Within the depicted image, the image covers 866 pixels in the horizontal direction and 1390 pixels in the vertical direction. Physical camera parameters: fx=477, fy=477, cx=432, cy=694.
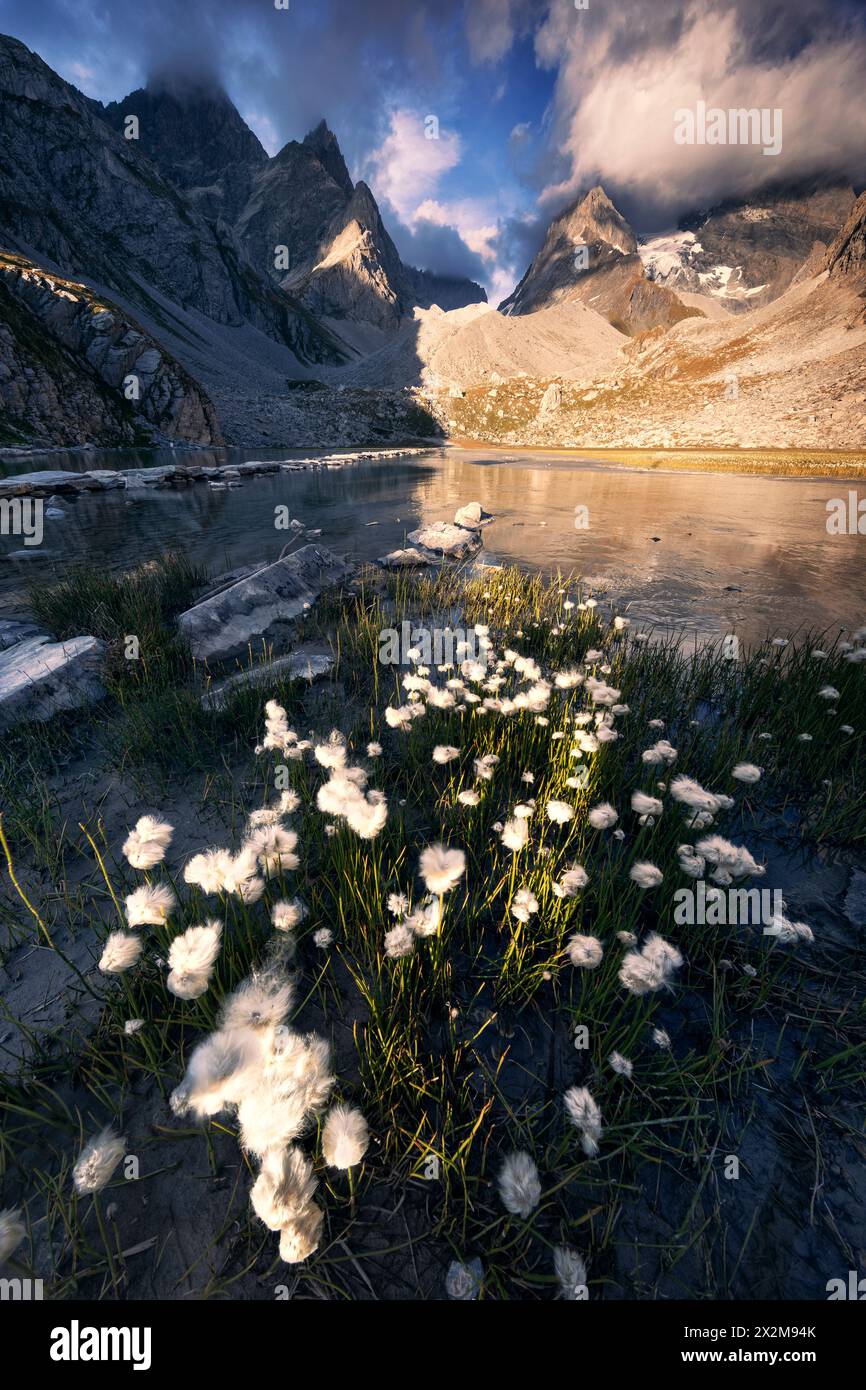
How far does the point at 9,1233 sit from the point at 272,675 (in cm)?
395

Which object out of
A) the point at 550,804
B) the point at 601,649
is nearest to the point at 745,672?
the point at 601,649

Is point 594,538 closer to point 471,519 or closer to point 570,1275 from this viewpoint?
point 471,519

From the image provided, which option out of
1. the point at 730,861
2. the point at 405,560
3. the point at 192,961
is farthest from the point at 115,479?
the point at 730,861

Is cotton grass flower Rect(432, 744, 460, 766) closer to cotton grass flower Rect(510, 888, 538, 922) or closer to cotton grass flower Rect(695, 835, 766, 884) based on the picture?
cotton grass flower Rect(510, 888, 538, 922)

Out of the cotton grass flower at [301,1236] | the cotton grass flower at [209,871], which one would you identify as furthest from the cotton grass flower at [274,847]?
the cotton grass flower at [301,1236]

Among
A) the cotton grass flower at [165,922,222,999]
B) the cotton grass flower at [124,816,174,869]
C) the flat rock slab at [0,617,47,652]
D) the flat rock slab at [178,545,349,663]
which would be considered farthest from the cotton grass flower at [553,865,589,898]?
the flat rock slab at [0,617,47,652]

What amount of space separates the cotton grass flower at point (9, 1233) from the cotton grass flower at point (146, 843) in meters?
1.10

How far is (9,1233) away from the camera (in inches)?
53.7

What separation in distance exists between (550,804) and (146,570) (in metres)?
8.93

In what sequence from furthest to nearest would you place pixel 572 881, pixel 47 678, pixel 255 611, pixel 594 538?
pixel 594 538
pixel 255 611
pixel 47 678
pixel 572 881

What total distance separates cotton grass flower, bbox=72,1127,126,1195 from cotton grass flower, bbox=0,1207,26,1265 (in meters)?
0.14

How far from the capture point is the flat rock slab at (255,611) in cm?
570

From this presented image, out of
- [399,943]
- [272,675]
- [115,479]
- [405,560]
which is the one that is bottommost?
[399,943]
